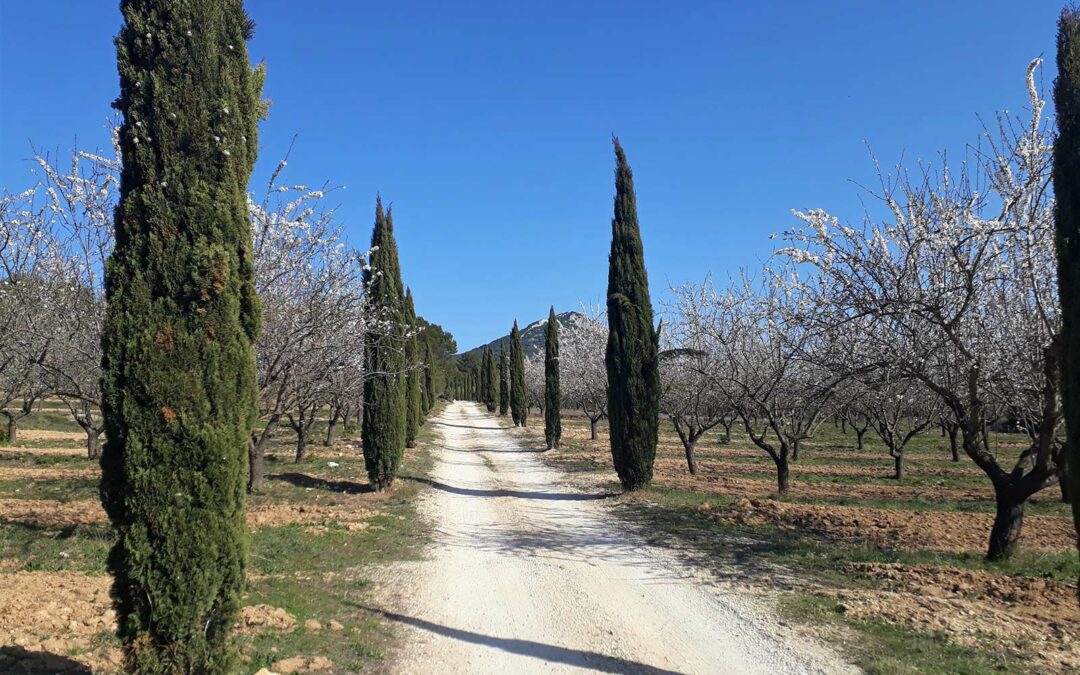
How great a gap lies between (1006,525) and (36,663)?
10797mm

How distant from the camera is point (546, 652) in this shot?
5680mm

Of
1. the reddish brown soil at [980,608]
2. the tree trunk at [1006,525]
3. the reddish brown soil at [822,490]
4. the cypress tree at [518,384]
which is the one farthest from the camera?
the cypress tree at [518,384]

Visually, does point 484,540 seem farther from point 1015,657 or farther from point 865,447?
point 865,447

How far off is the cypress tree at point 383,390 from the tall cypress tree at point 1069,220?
12197 mm

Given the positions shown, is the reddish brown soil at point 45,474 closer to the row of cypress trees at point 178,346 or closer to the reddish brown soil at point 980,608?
the row of cypress trees at point 178,346

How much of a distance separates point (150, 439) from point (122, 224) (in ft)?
5.17

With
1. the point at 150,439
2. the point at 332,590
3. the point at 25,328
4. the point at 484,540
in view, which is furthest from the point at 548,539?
the point at 25,328

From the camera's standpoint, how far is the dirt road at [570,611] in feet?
17.9

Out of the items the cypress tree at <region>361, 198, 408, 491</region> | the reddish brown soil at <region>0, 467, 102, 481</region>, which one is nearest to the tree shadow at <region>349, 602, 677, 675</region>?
the cypress tree at <region>361, 198, 408, 491</region>

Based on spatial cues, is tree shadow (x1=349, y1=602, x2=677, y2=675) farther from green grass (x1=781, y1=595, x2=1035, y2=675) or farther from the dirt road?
green grass (x1=781, y1=595, x2=1035, y2=675)

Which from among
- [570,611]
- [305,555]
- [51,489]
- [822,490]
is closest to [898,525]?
[822,490]

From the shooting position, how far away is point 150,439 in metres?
4.38

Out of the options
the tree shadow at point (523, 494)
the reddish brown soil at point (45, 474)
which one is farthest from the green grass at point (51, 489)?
the tree shadow at point (523, 494)

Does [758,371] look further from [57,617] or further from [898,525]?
[57,617]
